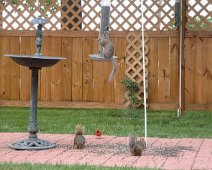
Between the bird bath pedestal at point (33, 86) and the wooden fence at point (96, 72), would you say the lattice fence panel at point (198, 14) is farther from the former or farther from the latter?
the bird bath pedestal at point (33, 86)

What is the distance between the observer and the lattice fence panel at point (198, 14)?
10.8 meters

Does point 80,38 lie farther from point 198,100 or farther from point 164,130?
point 164,130

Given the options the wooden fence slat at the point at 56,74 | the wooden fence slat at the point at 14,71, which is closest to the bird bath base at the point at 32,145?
the wooden fence slat at the point at 56,74

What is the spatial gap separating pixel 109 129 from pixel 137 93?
2147 mm

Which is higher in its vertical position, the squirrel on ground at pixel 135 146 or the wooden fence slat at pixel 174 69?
the wooden fence slat at pixel 174 69

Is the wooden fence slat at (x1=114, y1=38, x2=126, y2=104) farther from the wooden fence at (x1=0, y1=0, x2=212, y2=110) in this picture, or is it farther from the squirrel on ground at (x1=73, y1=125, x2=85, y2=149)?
the squirrel on ground at (x1=73, y1=125, x2=85, y2=149)

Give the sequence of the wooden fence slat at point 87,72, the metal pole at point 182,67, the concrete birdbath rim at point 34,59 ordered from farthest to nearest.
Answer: the wooden fence slat at point 87,72 → the metal pole at point 182,67 → the concrete birdbath rim at point 34,59

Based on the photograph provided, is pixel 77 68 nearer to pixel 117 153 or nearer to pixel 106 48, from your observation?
pixel 117 153

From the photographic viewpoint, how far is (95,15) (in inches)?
442

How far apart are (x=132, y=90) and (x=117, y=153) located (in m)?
4.19

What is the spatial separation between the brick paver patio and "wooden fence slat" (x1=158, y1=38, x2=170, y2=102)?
3135 millimetres

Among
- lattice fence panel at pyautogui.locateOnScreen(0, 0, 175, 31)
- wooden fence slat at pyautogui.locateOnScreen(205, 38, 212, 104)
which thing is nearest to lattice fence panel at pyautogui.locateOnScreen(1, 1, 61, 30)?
lattice fence panel at pyautogui.locateOnScreen(0, 0, 175, 31)

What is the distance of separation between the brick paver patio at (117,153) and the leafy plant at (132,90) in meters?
2.75

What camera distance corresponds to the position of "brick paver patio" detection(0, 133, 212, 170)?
594 centimetres
